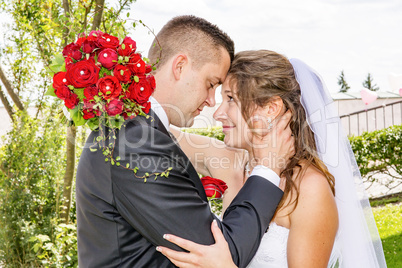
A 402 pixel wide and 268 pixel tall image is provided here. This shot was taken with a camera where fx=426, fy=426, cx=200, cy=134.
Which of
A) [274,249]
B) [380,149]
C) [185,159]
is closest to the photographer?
[185,159]

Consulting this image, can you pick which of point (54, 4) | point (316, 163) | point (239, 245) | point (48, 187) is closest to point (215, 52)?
point (316, 163)

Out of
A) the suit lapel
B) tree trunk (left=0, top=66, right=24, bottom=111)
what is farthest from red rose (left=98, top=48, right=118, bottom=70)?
tree trunk (left=0, top=66, right=24, bottom=111)

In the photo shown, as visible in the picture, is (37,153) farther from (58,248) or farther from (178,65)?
(178,65)

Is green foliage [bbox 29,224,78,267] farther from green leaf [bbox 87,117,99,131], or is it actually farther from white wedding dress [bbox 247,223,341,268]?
green leaf [bbox 87,117,99,131]

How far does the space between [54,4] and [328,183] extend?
5.50 meters

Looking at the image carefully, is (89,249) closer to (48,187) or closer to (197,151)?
(197,151)

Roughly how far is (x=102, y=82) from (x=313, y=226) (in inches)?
62.1

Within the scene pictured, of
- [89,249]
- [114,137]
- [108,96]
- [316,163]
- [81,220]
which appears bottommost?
[89,249]

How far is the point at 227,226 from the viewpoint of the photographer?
7.14ft

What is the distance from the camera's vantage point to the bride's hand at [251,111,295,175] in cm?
298

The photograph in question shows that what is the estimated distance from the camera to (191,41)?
303 cm

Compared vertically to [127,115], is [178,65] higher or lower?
higher

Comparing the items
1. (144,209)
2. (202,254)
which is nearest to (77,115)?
(144,209)

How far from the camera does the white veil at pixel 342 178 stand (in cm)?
299
